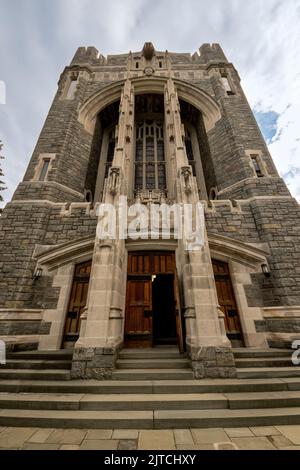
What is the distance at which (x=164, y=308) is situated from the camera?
31.9ft

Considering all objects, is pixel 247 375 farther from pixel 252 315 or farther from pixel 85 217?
pixel 85 217

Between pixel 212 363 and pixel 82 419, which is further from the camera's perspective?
pixel 212 363

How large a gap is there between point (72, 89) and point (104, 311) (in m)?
13.3

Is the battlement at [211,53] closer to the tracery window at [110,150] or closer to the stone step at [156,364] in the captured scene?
the tracery window at [110,150]

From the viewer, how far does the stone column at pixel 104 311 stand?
3.86m

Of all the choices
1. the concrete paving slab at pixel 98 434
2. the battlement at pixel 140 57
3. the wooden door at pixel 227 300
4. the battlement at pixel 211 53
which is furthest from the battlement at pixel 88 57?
the concrete paving slab at pixel 98 434

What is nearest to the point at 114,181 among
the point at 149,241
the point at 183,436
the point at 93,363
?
the point at 149,241

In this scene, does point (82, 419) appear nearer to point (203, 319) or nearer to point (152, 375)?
point (152, 375)

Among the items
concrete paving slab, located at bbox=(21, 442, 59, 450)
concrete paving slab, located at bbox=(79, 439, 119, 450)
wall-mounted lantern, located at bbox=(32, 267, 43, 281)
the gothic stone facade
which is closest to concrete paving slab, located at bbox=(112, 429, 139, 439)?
concrete paving slab, located at bbox=(79, 439, 119, 450)

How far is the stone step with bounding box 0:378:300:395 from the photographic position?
3361 millimetres

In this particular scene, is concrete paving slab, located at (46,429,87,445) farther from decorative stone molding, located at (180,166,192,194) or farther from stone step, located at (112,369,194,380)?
decorative stone molding, located at (180,166,192,194)

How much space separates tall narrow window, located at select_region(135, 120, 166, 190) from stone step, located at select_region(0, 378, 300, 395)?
8.13 m

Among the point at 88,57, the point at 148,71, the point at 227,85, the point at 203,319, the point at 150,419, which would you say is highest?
the point at 88,57
